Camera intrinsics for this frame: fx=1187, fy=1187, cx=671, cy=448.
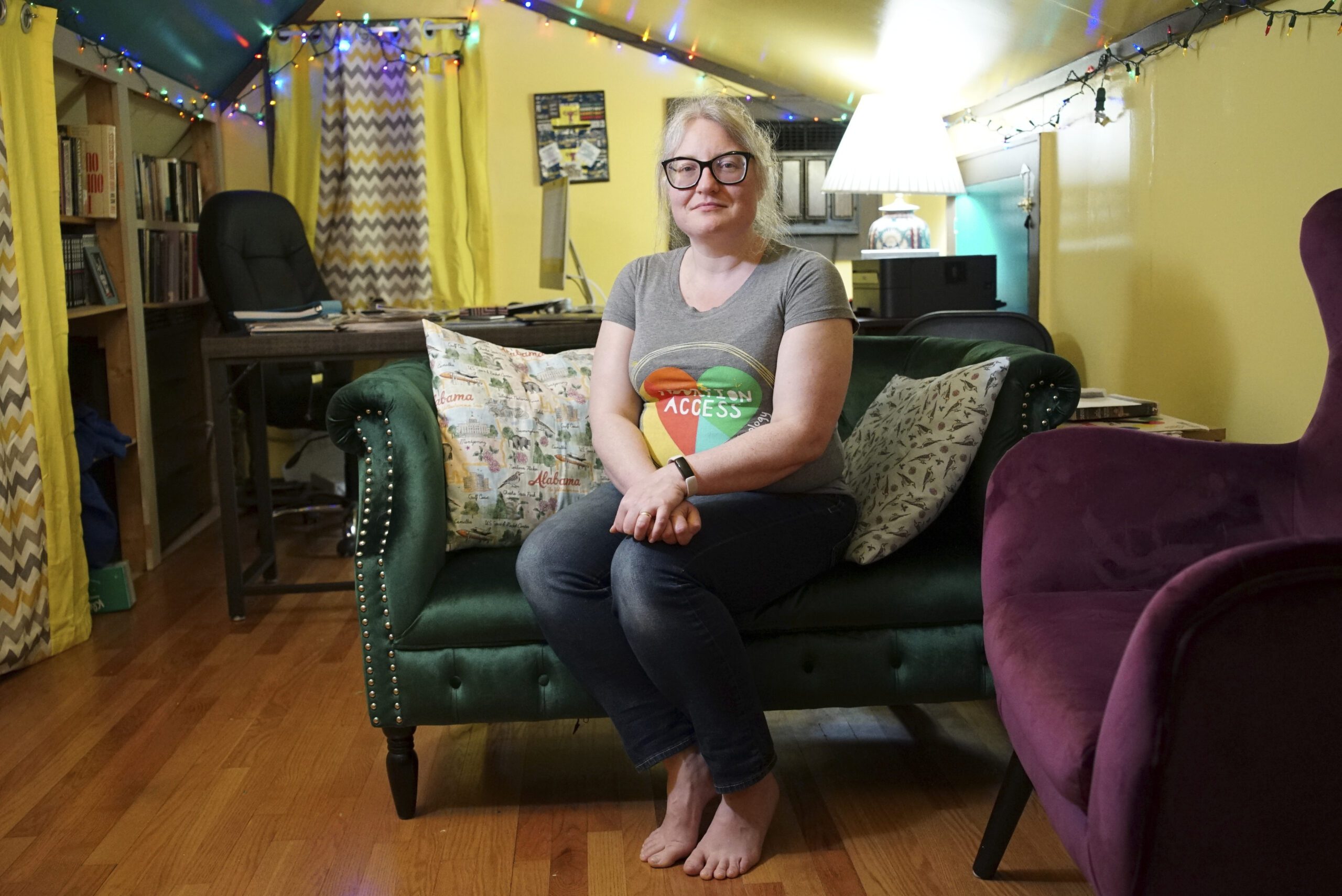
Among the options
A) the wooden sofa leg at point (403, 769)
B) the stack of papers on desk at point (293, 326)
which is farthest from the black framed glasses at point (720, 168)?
the stack of papers on desk at point (293, 326)

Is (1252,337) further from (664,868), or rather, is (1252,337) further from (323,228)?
(323,228)

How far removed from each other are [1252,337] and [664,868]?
1523 mm

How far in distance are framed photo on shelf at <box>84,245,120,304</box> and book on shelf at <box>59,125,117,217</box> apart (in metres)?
0.11

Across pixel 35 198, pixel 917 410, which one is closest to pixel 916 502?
pixel 917 410

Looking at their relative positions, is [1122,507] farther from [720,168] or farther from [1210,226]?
[1210,226]

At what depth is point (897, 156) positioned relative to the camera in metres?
3.62

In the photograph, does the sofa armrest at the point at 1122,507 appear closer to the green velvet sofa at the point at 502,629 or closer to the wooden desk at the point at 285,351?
the green velvet sofa at the point at 502,629

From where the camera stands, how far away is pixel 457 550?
6.87ft

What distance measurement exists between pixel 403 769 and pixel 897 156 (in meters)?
2.47

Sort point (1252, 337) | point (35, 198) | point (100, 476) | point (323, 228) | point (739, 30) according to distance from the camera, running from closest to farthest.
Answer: point (1252, 337), point (35, 198), point (100, 476), point (739, 30), point (323, 228)

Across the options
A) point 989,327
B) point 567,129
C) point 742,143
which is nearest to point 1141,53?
point 989,327

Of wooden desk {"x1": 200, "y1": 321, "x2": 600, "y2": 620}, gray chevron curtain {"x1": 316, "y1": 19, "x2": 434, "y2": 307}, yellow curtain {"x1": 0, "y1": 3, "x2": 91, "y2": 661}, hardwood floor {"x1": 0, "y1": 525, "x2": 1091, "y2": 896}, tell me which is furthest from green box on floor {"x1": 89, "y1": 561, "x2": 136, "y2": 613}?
gray chevron curtain {"x1": 316, "y1": 19, "x2": 434, "y2": 307}

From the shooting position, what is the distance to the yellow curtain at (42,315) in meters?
2.76

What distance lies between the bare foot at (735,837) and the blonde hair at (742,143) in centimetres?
90
